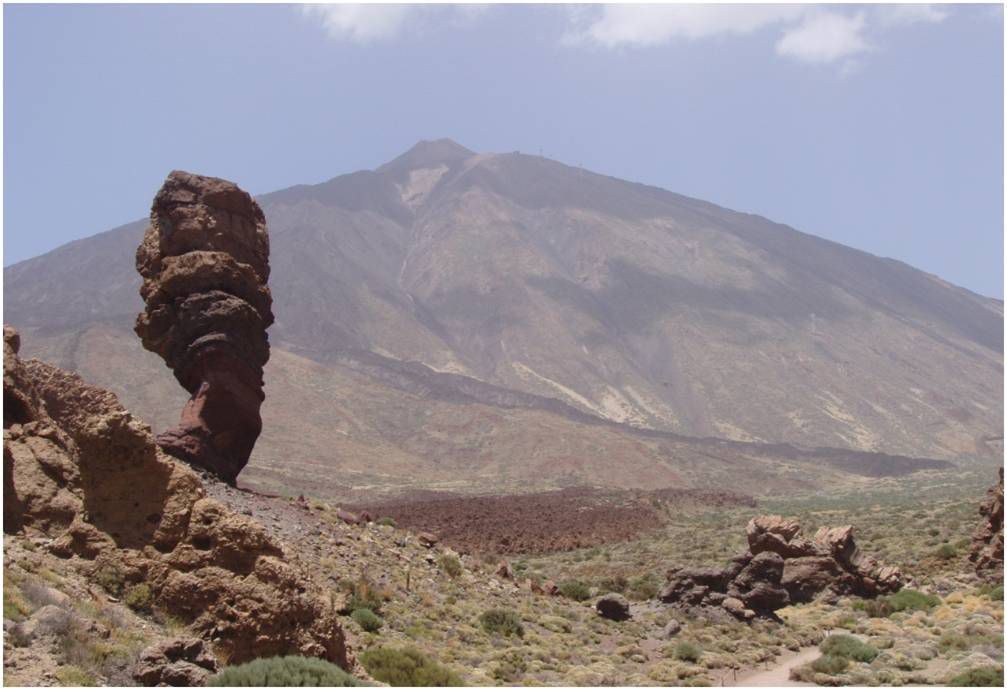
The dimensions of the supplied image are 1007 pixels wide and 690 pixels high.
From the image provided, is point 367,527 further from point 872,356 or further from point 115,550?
point 872,356

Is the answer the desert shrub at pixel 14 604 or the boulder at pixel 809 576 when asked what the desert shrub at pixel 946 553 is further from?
the desert shrub at pixel 14 604

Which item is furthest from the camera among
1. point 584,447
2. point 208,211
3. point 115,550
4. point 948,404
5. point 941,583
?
point 948,404

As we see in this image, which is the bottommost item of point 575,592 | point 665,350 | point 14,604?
point 575,592

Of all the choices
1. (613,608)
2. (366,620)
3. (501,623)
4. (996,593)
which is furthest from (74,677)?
(996,593)

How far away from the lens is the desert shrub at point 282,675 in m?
9.34

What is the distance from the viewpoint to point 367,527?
82.2 ft

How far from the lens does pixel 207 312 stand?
74.7 ft

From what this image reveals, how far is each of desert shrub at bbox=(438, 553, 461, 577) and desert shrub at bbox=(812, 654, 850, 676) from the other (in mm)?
8494

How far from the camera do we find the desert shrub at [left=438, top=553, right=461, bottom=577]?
23375 mm

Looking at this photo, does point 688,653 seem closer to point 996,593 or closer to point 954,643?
point 954,643

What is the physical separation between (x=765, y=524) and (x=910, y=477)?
69184 mm

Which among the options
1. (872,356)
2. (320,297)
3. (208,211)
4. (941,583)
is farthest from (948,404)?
(208,211)

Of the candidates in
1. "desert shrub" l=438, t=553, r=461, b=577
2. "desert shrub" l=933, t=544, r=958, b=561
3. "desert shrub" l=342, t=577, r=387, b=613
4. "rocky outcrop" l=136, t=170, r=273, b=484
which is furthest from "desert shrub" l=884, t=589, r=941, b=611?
"rocky outcrop" l=136, t=170, r=273, b=484

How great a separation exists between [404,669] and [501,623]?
20.2 ft
